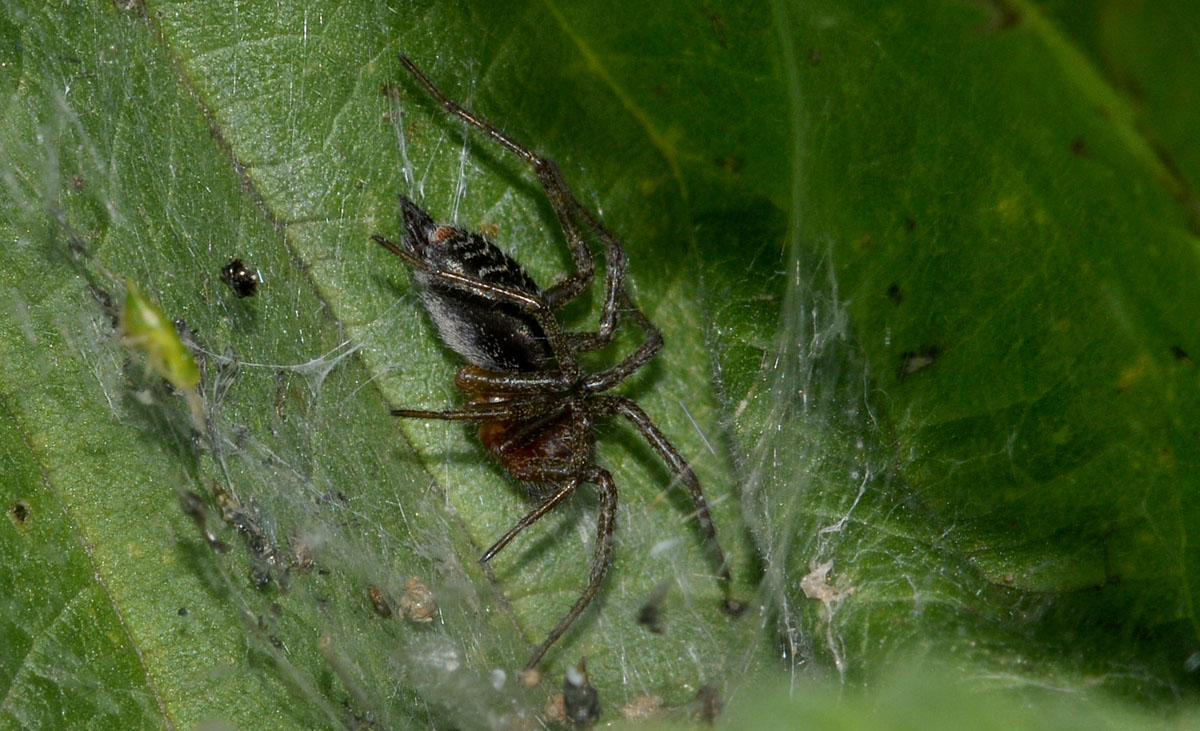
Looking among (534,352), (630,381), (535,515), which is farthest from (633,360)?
(535,515)

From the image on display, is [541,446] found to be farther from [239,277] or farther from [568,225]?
[239,277]

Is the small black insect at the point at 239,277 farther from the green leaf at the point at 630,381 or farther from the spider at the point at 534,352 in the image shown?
the spider at the point at 534,352

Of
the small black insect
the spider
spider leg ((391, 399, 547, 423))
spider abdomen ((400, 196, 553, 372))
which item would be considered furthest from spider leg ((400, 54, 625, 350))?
the small black insect

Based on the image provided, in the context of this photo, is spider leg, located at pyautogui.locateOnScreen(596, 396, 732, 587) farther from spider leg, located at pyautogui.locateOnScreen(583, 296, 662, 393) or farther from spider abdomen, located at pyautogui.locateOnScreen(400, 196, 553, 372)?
spider abdomen, located at pyautogui.locateOnScreen(400, 196, 553, 372)

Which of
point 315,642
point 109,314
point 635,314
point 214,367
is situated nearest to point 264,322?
point 214,367

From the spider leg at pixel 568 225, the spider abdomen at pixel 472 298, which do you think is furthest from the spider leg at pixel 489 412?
the spider leg at pixel 568 225
